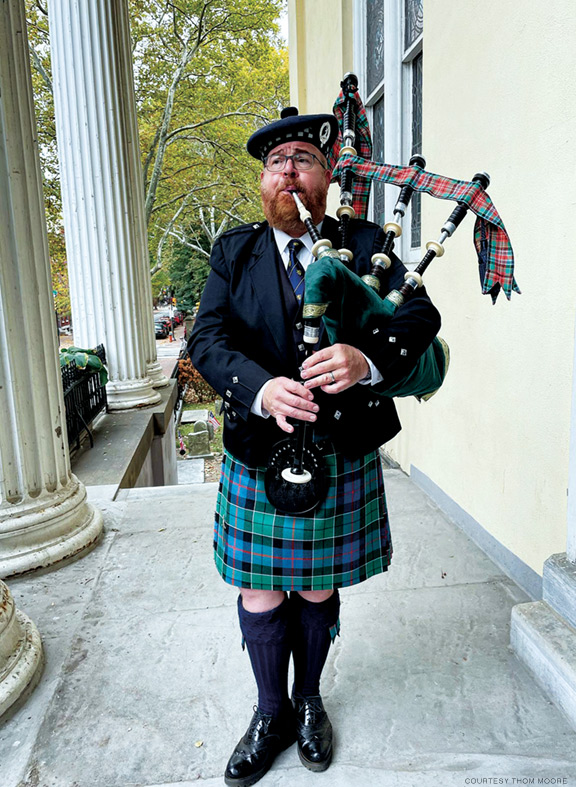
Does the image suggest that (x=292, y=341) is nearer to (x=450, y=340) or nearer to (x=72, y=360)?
(x=450, y=340)

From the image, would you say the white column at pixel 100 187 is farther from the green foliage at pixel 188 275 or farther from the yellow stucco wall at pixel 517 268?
the green foliage at pixel 188 275

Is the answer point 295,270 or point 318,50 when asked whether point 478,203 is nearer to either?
point 295,270

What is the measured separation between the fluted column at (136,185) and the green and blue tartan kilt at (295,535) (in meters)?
5.07

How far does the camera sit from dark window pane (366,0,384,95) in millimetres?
4699

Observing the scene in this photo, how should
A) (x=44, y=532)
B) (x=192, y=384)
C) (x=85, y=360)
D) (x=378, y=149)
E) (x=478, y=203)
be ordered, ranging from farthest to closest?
(x=192, y=384), (x=85, y=360), (x=378, y=149), (x=44, y=532), (x=478, y=203)

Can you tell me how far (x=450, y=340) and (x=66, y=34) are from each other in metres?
4.65

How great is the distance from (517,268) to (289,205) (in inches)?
53.3

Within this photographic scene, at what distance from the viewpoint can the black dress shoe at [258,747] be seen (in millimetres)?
1612

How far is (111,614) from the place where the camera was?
2.45 meters

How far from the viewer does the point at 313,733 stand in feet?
5.54

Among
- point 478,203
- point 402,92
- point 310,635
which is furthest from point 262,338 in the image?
point 402,92

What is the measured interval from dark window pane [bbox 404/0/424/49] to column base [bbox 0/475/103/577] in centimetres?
358

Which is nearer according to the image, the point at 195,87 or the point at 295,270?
the point at 295,270

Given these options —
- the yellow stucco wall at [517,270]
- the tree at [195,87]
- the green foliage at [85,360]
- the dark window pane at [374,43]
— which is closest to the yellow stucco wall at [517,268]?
the yellow stucco wall at [517,270]
